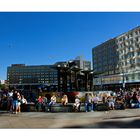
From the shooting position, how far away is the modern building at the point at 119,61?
302ft

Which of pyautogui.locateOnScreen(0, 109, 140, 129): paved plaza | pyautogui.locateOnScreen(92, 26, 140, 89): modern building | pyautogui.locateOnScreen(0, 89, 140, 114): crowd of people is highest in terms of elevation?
pyautogui.locateOnScreen(92, 26, 140, 89): modern building

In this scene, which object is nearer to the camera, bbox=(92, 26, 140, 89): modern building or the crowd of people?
the crowd of people

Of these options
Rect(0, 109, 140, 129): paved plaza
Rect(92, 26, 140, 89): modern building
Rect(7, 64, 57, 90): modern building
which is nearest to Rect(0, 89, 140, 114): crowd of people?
Rect(0, 109, 140, 129): paved plaza

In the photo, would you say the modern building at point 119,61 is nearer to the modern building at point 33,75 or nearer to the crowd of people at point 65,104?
the crowd of people at point 65,104

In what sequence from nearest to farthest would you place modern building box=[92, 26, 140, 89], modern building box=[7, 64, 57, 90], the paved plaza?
the paved plaza, modern building box=[92, 26, 140, 89], modern building box=[7, 64, 57, 90]

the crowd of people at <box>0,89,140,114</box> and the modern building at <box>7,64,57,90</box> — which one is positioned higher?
the modern building at <box>7,64,57,90</box>

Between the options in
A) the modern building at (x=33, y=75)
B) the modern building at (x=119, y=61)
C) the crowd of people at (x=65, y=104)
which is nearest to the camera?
the crowd of people at (x=65, y=104)

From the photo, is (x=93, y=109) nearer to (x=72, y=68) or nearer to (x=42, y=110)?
(x=42, y=110)

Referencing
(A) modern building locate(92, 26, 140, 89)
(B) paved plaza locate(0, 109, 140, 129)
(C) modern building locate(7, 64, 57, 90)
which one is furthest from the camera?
(C) modern building locate(7, 64, 57, 90)

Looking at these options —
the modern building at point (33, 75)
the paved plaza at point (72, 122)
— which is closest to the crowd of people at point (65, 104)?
the paved plaza at point (72, 122)

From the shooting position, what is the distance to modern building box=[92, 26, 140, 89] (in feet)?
302

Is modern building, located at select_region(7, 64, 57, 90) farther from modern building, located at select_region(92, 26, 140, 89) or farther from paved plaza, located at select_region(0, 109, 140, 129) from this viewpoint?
paved plaza, located at select_region(0, 109, 140, 129)

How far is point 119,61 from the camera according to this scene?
10519cm
